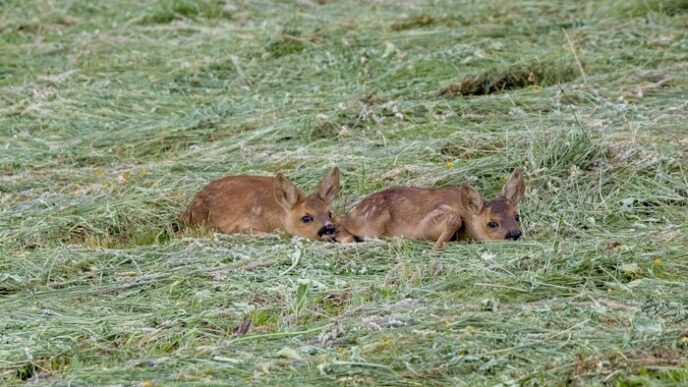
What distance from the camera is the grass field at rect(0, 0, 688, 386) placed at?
344 inches

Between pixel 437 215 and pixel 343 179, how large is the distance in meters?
1.61

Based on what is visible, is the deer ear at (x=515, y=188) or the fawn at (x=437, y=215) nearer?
the fawn at (x=437, y=215)

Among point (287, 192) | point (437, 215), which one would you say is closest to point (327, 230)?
point (287, 192)

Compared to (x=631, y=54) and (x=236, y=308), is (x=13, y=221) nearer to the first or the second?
(x=236, y=308)

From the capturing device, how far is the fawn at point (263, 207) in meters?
11.9

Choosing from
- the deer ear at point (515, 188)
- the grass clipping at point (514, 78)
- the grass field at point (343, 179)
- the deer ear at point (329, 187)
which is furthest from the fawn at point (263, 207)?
the grass clipping at point (514, 78)

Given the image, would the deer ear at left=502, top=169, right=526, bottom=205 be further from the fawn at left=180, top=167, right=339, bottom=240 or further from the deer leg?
the fawn at left=180, top=167, right=339, bottom=240

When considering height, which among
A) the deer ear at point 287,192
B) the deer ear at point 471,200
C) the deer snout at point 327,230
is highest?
the deer ear at point 471,200

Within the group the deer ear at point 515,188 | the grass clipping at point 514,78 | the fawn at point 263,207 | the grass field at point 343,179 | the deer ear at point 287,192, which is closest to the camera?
the grass field at point 343,179

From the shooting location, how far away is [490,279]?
9797mm

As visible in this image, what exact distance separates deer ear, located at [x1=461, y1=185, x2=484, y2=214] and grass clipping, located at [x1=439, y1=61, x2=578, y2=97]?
11.9ft

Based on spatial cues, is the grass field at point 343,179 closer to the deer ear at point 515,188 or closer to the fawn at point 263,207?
the deer ear at point 515,188

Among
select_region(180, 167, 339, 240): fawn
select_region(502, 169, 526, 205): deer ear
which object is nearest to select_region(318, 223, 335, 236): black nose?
select_region(180, 167, 339, 240): fawn

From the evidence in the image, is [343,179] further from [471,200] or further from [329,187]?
[471,200]
